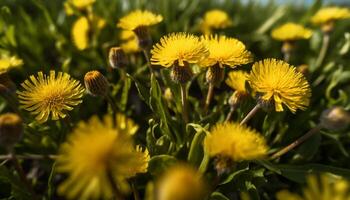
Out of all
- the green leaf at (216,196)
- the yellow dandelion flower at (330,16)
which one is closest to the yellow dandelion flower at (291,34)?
the yellow dandelion flower at (330,16)

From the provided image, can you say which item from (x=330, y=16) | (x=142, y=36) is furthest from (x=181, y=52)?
(x=330, y=16)

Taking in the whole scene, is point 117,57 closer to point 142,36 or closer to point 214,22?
point 142,36

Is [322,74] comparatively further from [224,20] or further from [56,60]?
[56,60]

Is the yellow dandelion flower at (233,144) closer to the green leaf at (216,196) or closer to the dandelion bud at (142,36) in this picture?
the green leaf at (216,196)

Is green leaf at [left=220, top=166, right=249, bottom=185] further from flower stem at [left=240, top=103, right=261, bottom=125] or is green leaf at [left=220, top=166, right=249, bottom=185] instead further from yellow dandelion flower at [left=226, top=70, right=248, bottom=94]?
yellow dandelion flower at [left=226, top=70, right=248, bottom=94]

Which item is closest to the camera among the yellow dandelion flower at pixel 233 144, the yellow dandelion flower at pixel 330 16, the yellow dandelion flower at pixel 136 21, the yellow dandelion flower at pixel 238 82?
the yellow dandelion flower at pixel 233 144
